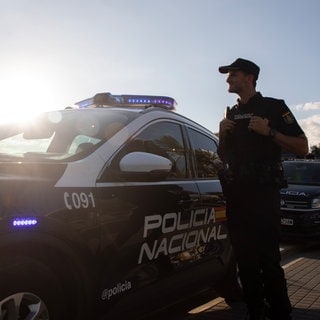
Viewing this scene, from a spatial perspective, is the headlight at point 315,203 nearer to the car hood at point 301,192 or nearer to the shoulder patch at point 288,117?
the car hood at point 301,192

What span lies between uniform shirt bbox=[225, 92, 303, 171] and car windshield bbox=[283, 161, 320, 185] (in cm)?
699

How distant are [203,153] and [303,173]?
666 centimetres

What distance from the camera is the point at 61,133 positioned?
3590 mm

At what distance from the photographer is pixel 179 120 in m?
4.16

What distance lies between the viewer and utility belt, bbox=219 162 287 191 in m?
3.58

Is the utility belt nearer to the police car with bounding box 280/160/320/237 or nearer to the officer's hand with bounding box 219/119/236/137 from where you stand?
the officer's hand with bounding box 219/119/236/137

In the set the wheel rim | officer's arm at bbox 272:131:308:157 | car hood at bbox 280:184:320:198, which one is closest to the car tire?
officer's arm at bbox 272:131:308:157

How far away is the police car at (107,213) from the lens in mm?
2502

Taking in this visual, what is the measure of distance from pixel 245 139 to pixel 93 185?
1.33m

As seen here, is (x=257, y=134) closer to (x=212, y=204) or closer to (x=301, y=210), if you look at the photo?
(x=212, y=204)

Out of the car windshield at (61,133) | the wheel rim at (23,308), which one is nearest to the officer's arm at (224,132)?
the car windshield at (61,133)

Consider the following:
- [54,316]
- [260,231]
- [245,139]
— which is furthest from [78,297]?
[245,139]

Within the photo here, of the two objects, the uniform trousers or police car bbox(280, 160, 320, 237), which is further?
police car bbox(280, 160, 320, 237)

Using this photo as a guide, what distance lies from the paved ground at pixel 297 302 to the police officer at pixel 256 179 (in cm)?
73
